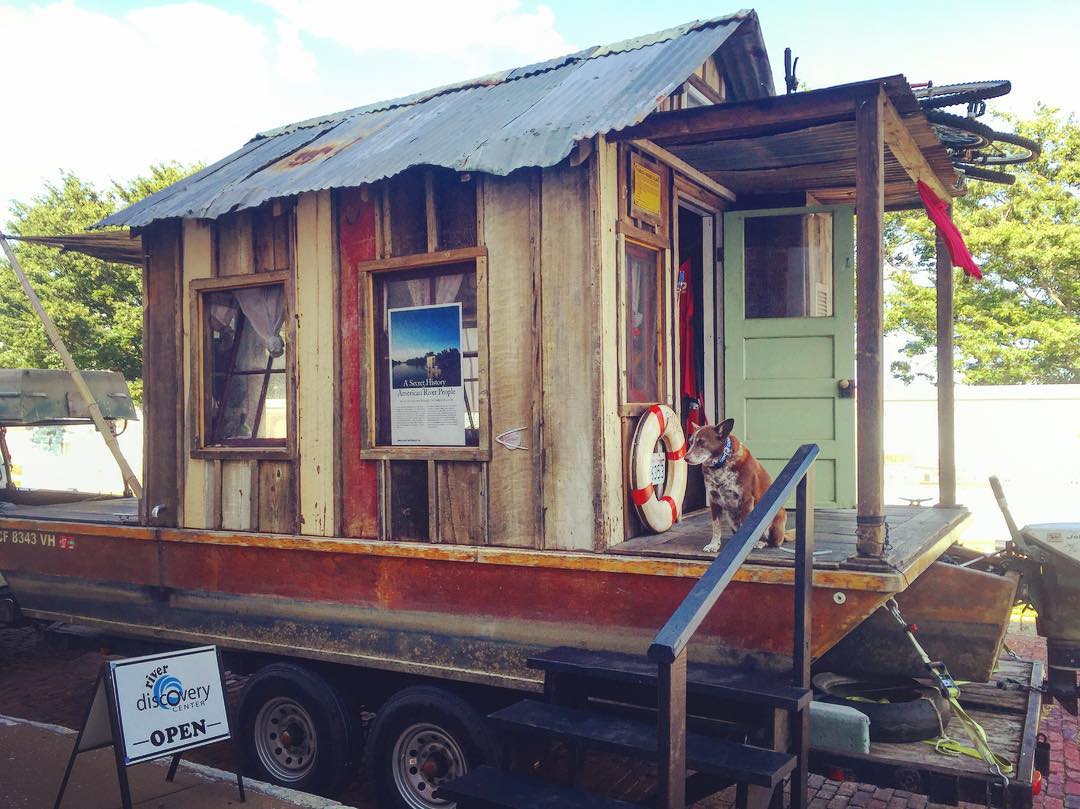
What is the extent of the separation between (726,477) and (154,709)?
121 inches

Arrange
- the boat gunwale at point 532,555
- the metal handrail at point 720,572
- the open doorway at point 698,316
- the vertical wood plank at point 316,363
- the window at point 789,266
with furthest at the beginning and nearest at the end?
the window at point 789,266
the open doorway at point 698,316
the vertical wood plank at point 316,363
the boat gunwale at point 532,555
the metal handrail at point 720,572

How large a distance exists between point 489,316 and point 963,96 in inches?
132

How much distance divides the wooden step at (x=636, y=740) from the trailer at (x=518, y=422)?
0.06 feet

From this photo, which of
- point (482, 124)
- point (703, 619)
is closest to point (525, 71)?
point (482, 124)

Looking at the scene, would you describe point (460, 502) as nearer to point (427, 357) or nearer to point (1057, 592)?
point (427, 357)

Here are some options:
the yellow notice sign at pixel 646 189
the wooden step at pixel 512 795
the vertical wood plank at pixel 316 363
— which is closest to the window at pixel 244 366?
the vertical wood plank at pixel 316 363

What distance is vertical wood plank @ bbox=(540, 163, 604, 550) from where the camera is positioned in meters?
4.81

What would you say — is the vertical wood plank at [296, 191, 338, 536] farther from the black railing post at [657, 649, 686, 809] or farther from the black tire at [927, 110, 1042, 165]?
the black tire at [927, 110, 1042, 165]

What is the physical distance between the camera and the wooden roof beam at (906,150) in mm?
4637

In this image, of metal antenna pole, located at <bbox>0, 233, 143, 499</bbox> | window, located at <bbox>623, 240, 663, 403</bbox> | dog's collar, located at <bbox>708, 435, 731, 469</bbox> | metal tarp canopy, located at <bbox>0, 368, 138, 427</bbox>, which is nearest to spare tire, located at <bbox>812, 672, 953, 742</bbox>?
dog's collar, located at <bbox>708, 435, 731, 469</bbox>

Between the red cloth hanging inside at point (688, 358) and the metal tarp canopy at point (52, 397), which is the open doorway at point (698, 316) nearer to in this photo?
the red cloth hanging inside at point (688, 358)

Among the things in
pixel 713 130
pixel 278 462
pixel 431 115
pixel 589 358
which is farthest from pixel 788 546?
pixel 431 115

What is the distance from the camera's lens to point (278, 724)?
5.65 m

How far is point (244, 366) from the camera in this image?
6262 millimetres
